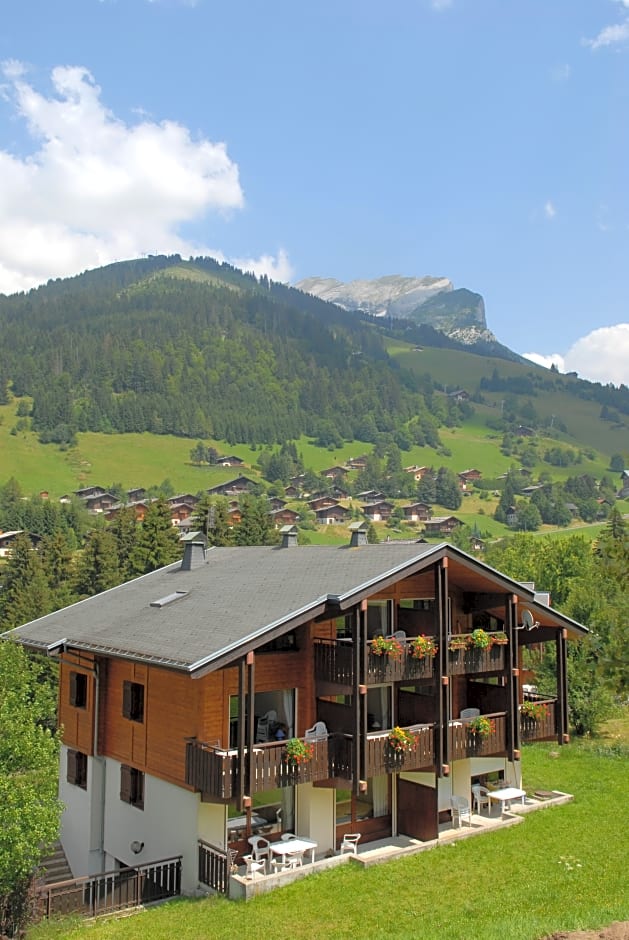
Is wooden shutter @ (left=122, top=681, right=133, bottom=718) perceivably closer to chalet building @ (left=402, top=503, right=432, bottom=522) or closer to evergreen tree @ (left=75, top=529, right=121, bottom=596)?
evergreen tree @ (left=75, top=529, right=121, bottom=596)

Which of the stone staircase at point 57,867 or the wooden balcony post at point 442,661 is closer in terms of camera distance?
the wooden balcony post at point 442,661

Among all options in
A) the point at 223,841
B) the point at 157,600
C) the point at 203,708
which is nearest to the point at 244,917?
the point at 223,841

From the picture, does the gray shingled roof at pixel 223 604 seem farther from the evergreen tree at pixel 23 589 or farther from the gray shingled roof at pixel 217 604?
the evergreen tree at pixel 23 589

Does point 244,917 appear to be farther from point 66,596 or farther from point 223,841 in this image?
point 66,596

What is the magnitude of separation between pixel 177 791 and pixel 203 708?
7.79 feet

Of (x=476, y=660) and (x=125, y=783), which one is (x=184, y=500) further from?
(x=476, y=660)

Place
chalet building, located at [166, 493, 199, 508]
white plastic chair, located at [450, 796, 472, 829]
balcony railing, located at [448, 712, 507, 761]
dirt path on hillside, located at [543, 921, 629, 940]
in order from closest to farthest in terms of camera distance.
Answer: dirt path on hillside, located at [543, 921, 629, 940] < balcony railing, located at [448, 712, 507, 761] < white plastic chair, located at [450, 796, 472, 829] < chalet building, located at [166, 493, 199, 508]

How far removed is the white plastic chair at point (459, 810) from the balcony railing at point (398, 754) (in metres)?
2.46

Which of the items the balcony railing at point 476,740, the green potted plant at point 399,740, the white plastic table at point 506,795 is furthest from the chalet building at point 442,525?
the green potted plant at point 399,740

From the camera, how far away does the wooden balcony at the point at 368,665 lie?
21.0 metres

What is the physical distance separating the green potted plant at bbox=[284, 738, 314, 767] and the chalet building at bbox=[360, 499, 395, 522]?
168 meters

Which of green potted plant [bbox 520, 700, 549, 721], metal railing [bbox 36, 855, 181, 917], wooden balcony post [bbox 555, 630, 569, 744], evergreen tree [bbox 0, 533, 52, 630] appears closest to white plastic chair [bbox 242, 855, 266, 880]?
metal railing [bbox 36, 855, 181, 917]

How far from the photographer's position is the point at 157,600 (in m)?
24.9

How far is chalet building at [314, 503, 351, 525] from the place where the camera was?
179000 mm
